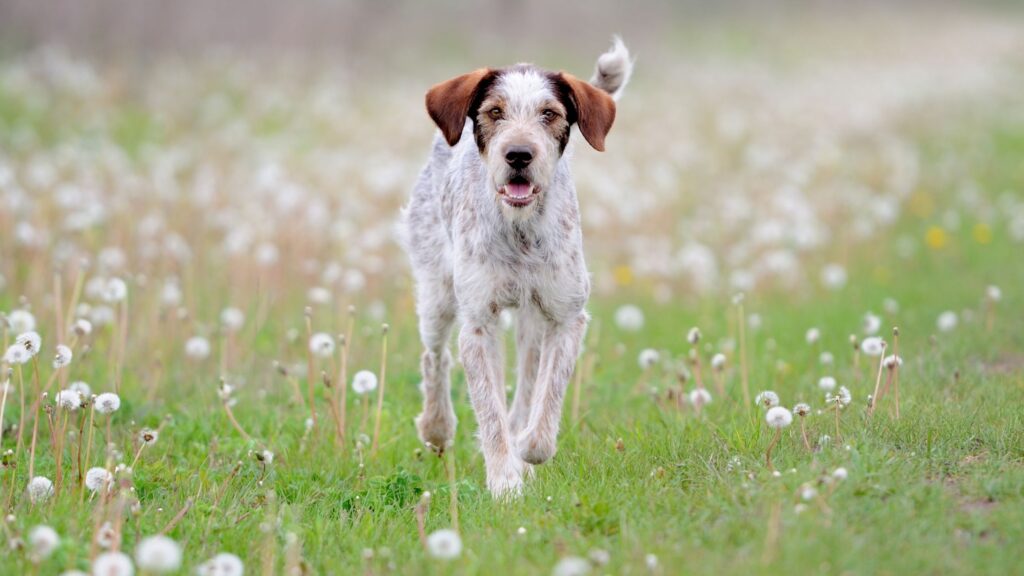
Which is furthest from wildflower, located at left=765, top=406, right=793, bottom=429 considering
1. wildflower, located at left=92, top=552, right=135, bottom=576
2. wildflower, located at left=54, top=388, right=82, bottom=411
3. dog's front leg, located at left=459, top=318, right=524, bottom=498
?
wildflower, located at left=54, top=388, right=82, bottom=411

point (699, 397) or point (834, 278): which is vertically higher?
point (834, 278)

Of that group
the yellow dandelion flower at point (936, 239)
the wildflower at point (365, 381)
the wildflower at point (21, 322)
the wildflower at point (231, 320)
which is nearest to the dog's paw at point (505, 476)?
the wildflower at point (365, 381)

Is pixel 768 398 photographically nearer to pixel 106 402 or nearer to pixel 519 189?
pixel 519 189

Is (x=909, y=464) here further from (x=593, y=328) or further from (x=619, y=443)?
(x=593, y=328)

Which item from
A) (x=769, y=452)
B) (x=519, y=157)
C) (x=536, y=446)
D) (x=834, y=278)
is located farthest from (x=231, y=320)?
(x=834, y=278)

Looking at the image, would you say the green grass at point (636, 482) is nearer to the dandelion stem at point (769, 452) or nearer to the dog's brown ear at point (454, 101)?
the dandelion stem at point (769, 452)

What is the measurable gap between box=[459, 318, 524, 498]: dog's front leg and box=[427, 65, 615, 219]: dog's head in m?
0.67

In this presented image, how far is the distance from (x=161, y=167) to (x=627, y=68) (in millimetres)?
6982

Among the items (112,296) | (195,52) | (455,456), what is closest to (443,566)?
(455,456)

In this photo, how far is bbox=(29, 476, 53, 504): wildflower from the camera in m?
4.67

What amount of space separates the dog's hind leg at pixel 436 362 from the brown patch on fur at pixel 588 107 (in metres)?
1.39

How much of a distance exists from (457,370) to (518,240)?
231 cm

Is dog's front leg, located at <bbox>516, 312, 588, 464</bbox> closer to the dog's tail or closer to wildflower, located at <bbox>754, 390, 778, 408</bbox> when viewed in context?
wildflower, located at <bbox>754, 390, 778, 408</bbox>

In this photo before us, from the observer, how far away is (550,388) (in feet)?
17.8
